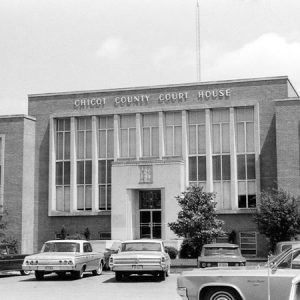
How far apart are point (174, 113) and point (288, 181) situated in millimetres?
9084

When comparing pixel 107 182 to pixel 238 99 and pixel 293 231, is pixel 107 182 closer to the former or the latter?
pixel 238 99

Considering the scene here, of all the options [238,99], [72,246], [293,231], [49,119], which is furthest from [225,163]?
[72,246]

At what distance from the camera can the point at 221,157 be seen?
Answer: 1614 inches

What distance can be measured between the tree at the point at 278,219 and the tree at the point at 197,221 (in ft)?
8.90

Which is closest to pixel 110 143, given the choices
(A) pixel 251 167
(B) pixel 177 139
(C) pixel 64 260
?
(B) pixel 177 139

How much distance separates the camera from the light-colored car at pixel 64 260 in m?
21.2

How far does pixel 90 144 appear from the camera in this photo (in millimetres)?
43438

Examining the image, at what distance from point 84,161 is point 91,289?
25.1 meters

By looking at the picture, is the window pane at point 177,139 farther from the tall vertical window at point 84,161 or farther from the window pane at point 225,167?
the tall vertical window at point 84,161

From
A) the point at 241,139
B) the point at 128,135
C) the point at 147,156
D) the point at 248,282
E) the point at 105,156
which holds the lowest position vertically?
A: the point at 248,282

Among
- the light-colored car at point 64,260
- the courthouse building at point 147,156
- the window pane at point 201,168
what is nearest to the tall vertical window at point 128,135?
the courthouse building at point 147,156

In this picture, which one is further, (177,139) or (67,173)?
(67,173)

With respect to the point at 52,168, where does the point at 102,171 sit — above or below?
below

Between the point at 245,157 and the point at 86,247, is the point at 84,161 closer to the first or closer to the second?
the point at 245,157
